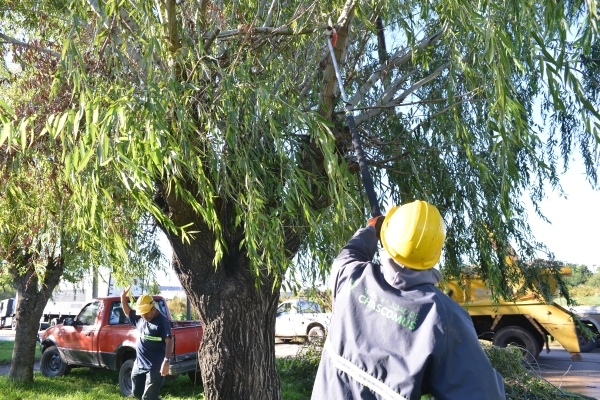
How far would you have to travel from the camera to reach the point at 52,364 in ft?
38.1

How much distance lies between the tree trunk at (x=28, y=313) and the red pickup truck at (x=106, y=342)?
3.68 ft

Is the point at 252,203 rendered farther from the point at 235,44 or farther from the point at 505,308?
the point at 505,308

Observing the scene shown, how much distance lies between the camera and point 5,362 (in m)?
13.8

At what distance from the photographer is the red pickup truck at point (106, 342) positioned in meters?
9.32

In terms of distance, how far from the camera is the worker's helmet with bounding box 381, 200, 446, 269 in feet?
7.16

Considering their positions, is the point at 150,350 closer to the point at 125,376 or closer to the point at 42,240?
the point at 42,240

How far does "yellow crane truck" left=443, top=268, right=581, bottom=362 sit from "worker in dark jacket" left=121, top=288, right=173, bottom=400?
6.94 meters

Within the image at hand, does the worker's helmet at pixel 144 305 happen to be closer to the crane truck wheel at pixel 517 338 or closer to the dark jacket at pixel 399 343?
the dark jacket at pixel 399 343

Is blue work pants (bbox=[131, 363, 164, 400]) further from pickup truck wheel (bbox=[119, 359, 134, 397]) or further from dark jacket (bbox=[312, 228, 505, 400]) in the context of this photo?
dark jacket (bbox=[312, 228, 505, 400])

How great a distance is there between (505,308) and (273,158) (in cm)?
1013

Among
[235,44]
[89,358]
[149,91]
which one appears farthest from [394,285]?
[89,358]

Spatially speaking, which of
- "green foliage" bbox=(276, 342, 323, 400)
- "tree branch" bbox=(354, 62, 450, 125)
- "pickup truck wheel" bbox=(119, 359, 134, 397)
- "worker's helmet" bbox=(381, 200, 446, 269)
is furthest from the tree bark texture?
"pickup truck wheel" bbox=(119, 359, 134, 397)

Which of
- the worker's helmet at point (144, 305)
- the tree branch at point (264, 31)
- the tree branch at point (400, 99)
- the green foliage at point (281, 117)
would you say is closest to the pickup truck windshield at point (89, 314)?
the worker's helmet at point (144, 305)

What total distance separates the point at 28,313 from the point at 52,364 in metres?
2.63
